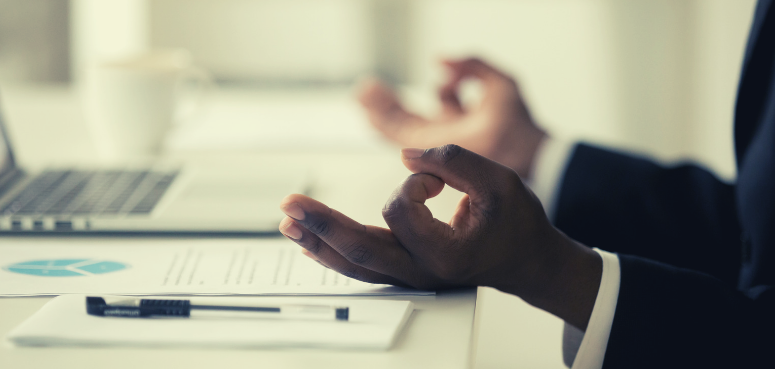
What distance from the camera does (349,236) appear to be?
1.15 feet

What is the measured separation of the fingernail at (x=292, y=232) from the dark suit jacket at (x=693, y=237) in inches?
8.3

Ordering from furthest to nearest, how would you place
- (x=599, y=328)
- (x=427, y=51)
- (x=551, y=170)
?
(x=427, y=51) → (x=551, y=170) → (x=599, y=328)

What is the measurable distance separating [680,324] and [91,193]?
19.5 inches

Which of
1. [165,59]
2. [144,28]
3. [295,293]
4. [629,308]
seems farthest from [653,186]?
[144,28]

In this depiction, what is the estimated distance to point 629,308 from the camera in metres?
0.41

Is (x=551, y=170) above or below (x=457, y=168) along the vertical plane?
below

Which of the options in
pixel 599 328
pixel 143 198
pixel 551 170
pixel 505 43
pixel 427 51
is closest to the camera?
pixel 599 328

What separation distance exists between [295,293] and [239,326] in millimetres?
61

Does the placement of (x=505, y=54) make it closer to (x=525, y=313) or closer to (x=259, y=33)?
(x=259, y=33)

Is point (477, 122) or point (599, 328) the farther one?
point (477, 122)

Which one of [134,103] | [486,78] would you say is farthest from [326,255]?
[486,78]

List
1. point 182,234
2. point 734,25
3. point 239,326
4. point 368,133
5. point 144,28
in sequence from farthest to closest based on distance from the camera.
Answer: point 144,28 → point 734,25 → point 368,133 → point 182,234 → point 239,326

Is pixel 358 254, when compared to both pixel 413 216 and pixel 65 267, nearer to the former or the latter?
pixel 413 216

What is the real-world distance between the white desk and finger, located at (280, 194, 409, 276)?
1.1 inches
